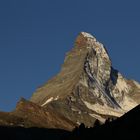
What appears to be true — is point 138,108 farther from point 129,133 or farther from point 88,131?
point 129,133

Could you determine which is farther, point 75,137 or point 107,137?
point 75,137

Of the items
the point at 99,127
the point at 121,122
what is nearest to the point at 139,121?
the point at 121,122

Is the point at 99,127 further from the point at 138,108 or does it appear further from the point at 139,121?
the point at 139,121

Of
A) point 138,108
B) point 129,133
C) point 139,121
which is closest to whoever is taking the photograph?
point 129,133

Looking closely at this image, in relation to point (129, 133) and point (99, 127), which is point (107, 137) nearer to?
point (129, 133)

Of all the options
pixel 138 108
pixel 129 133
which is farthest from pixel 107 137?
pixel 138 108

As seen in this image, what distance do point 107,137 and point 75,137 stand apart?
30141mm

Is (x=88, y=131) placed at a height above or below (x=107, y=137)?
above

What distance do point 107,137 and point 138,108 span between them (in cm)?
2565

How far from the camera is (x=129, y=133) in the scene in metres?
160

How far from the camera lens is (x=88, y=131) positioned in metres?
195

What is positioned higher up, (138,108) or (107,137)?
(138,108)

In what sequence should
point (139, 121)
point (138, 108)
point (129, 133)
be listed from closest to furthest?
point (129, 133)
point (139, 121)
point (138, 108)

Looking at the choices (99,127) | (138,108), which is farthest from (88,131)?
(138,108)
